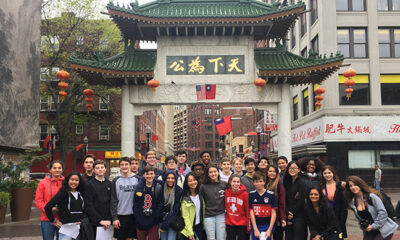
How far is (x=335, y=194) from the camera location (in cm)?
680

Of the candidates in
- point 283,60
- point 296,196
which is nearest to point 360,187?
point 296,196

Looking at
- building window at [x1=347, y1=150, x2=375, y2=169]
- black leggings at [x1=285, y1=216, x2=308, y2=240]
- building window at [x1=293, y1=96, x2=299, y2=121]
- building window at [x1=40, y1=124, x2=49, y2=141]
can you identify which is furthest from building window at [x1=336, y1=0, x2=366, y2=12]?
building window at [x1=40, y1=124, x2=49, y2=141]

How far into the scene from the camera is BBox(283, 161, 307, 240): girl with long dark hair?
266 inches

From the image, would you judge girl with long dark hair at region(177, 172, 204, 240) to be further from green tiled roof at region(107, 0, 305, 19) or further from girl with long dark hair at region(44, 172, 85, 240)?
green tiled roof at region(107, 0, 305, 19)

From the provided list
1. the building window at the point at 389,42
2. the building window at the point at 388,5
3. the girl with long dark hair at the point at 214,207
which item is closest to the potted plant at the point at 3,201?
the girl with long dark hair at the point at 214,207

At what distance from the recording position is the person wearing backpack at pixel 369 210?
5961mm

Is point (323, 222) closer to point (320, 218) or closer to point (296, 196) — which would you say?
point (320, 218)

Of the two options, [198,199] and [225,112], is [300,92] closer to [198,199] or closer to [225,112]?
[198,199]

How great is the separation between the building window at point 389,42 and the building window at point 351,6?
2.05 meters

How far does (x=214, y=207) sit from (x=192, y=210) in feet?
1.46

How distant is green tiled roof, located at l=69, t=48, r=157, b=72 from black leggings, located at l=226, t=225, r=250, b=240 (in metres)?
9.54

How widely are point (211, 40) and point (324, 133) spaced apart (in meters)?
11.5

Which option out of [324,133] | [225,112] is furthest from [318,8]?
[225,112]

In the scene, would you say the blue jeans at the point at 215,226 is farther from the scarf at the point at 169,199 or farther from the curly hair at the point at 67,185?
the curly hair at the point at 67,185
